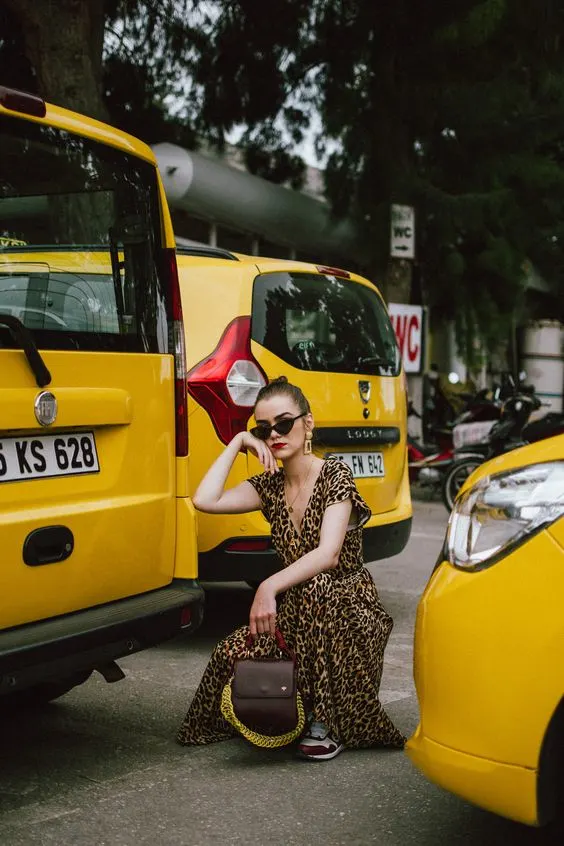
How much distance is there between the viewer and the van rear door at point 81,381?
10.5ft

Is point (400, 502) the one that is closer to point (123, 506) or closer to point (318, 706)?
point (318, 706)

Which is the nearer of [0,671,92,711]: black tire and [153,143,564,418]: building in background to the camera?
[0,671,92,711]: black tire

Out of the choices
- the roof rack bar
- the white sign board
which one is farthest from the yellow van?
the white sign board

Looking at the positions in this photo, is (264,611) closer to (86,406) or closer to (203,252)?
(86,406)

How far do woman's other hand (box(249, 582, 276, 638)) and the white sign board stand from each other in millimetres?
10080

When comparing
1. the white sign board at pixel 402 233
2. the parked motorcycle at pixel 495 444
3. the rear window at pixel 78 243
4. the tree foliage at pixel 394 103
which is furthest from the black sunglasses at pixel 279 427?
the white sign board at pixel 402 233

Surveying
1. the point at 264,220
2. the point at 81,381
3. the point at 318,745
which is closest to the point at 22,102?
the point at 81,381

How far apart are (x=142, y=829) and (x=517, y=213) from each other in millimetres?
12132

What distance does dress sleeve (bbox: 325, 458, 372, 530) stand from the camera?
154 inches

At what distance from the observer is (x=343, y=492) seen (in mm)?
3900

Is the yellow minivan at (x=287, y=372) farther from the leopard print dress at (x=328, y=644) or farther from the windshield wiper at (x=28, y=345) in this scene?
the windshield wiper at (x=28, y=345)

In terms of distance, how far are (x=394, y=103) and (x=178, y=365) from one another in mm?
10114

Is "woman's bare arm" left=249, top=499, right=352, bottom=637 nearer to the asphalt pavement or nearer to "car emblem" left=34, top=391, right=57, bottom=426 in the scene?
the asphalt pavement

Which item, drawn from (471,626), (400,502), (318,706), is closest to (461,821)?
(318,706)
